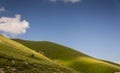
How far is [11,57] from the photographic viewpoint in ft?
204

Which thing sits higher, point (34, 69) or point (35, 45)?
point (35, 45)

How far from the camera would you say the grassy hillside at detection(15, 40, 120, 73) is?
335 feet

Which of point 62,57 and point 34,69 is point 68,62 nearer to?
point 62,57

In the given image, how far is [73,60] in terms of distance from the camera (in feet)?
381

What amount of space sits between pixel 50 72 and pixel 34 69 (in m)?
4.17

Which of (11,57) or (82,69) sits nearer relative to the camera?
(11,57)

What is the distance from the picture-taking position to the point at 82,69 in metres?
103

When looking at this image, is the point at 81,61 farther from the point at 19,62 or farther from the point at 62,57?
the point at 19,62

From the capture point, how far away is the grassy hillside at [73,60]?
335 feet

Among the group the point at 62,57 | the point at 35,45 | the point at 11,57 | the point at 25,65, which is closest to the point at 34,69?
the point at 25,65

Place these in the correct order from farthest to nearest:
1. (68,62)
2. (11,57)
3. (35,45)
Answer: (35,45) < (68,62) < (11,57)

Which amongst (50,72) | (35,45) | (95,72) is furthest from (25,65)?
(35,45)

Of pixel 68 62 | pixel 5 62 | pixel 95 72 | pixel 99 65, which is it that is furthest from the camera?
pixel 68 62

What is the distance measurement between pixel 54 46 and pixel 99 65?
35348mm
